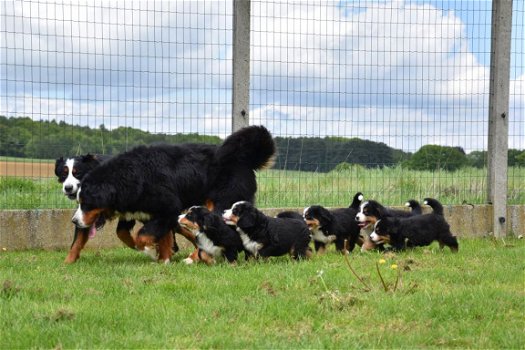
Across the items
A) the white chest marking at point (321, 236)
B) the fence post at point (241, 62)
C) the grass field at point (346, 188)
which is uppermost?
the fence post at point (241, 62)

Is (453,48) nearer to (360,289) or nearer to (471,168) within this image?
(471,168)

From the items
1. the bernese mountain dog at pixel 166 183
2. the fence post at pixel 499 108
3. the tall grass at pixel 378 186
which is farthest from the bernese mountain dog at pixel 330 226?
the fence post at pixel 499 108

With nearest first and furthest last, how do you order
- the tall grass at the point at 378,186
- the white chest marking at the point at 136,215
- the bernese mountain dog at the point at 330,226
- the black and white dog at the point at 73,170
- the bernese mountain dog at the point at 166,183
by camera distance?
the bernese mountain dog at the point at 166,183, the white chest marking at the point at 136,215, the black and white dog at the point at 73,170, the bernese mountain dog at the point at 330,226, the tall grass at the point at 378,186

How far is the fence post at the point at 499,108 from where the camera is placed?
37.2ft

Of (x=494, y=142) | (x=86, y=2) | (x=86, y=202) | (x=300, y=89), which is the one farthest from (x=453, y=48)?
(x=86, y=202)

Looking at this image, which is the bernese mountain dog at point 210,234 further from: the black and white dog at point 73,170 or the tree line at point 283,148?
the tree line at point 283,148

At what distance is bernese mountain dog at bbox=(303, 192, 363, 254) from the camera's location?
880cm

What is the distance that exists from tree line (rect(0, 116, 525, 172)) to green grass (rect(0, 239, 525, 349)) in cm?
225

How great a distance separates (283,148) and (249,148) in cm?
208

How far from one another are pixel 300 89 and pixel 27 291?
568cm

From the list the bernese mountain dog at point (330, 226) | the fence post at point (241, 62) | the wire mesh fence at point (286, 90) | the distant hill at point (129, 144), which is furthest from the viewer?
the fence post at point (241, 62)

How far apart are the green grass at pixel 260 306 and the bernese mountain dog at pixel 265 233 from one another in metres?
0.41

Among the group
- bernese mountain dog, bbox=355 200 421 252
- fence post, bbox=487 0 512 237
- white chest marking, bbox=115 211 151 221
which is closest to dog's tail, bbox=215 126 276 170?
white chest marking, bbox=115 211 151 221

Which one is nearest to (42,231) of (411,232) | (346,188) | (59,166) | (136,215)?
(59,166)
